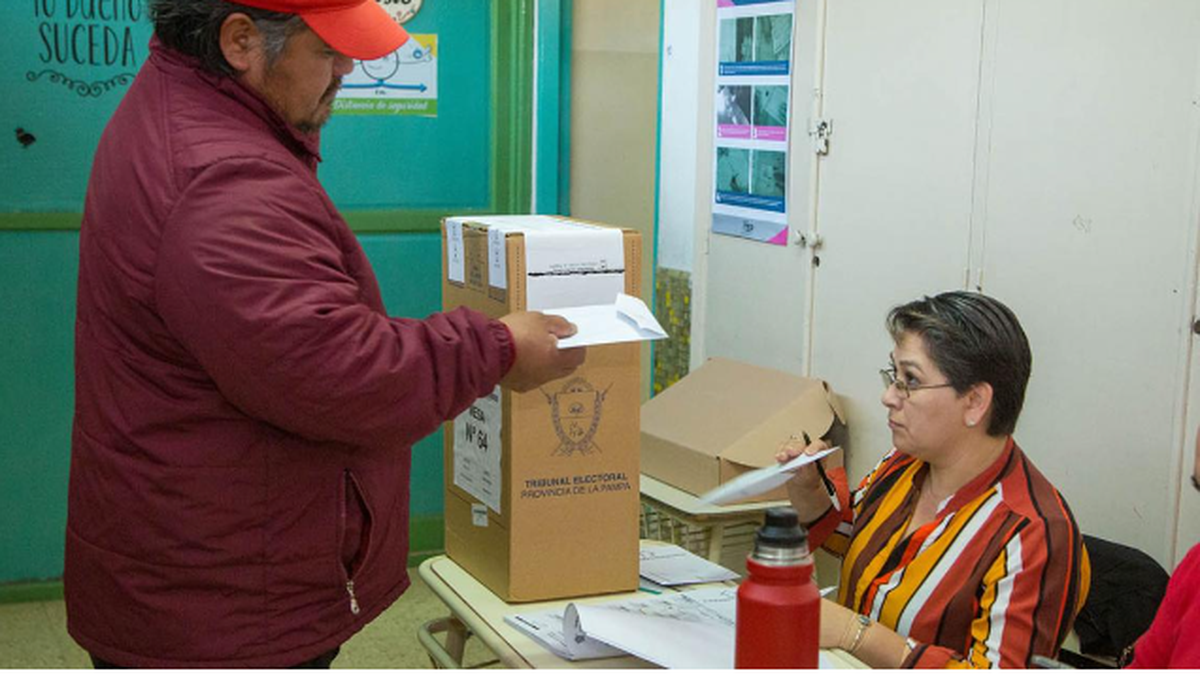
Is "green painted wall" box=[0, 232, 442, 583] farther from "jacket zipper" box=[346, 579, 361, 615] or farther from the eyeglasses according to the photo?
the eyeglasses

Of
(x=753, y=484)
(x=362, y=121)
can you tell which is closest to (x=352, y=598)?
(x=753, y=484)

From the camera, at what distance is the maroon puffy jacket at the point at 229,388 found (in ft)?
4.93

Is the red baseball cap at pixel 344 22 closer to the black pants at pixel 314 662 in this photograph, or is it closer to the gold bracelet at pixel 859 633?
the black pants at pixel 314 662

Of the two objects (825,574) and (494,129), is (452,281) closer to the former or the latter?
(825,574)

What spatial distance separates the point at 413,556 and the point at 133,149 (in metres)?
2.97

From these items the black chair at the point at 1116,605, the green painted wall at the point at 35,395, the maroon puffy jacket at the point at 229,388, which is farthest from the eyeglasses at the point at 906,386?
the green painted wall at the point at 35,395

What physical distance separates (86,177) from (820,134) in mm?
2133

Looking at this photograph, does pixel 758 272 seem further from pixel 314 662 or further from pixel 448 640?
pixel 314 662

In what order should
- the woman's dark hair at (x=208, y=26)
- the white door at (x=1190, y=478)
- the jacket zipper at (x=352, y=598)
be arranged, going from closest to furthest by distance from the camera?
the woman's dark hair at (x=208, y=26) → the jacket zipper at (x=352, y=598) → the white door at (x=1190, y=478)

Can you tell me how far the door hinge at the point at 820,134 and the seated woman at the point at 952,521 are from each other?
124cm

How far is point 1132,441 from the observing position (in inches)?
100

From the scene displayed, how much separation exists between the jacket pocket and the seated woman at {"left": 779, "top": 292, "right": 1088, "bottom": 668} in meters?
0.65

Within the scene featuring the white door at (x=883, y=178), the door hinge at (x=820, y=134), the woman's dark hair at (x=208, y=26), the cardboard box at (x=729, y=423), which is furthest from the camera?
the door hinge at (x=820, y=134)

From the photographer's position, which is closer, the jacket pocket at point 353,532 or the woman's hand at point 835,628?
the jacket pocket at point 353,532
